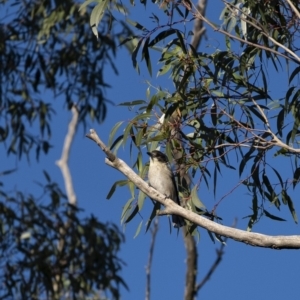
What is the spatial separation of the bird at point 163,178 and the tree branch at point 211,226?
2.49 feet

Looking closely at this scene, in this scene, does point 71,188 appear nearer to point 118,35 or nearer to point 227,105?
point 118,35

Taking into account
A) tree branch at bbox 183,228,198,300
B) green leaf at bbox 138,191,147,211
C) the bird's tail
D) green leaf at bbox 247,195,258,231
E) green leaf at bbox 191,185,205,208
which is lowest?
Result: green leaf at bbox 247,195,258,231

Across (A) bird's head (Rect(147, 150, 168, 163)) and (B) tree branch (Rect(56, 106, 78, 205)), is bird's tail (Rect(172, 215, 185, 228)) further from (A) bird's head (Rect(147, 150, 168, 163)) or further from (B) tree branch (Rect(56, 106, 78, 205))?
(B) tree branch (Rect(56, 106, 78, 205))

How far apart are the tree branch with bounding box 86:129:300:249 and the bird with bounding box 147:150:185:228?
A: 76 centimetres

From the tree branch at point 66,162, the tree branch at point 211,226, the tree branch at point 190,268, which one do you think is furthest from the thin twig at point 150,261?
the tree branch at point 66,162

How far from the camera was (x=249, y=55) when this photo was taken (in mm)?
5234

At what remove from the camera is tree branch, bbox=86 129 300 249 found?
4.09 meters

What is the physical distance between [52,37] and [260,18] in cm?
559

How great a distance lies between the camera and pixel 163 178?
18.5ft

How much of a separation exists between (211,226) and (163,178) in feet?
4.65

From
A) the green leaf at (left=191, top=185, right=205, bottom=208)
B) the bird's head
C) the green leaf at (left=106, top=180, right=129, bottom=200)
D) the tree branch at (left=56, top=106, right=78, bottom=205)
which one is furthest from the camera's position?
the tree branch at (left=56, top=106, right=78, bottom=205)

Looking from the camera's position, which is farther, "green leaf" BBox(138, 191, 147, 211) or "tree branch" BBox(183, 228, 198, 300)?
"tree branch" BBox(183, 228, 198, 300)

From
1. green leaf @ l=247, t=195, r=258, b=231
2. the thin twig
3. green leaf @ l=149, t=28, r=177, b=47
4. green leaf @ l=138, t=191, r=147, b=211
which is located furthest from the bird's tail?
the thin twig

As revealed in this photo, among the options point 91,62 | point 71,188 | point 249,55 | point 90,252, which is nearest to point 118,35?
point 91,62
